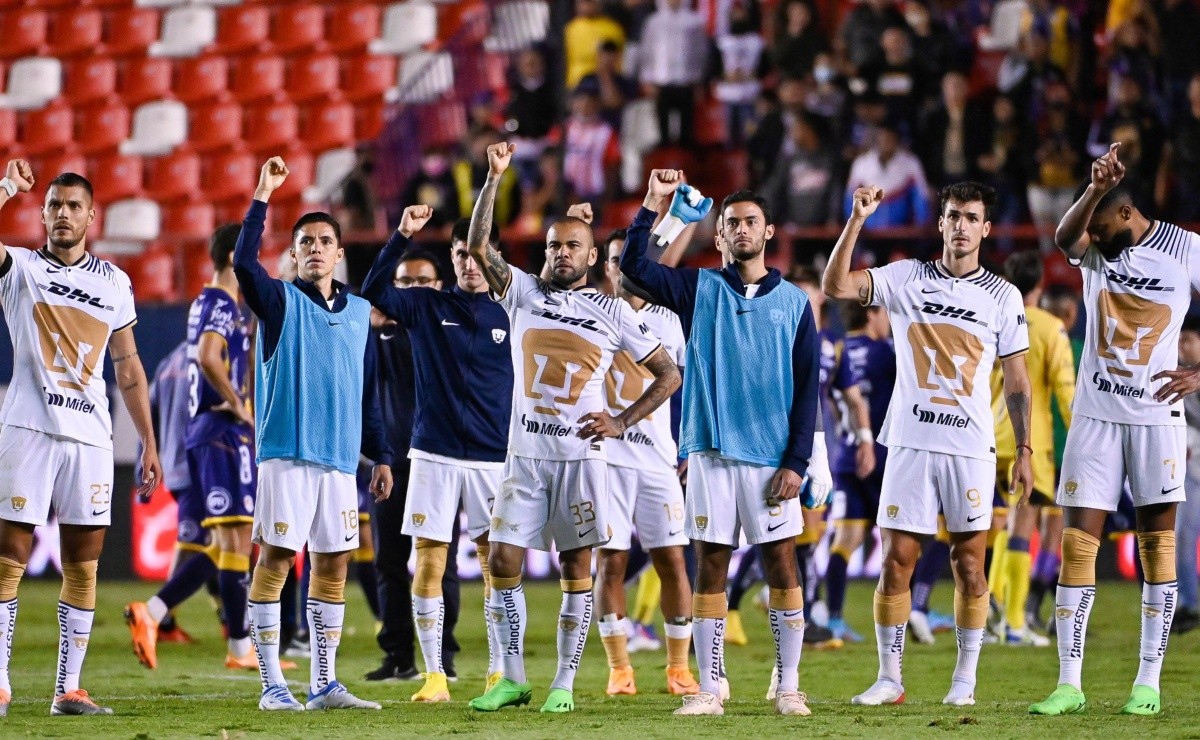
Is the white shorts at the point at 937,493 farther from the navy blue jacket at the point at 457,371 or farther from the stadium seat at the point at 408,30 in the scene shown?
the stadium seat at the point at 408,30

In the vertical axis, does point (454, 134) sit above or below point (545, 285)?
above

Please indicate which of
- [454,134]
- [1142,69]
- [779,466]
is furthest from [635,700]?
[454,134]

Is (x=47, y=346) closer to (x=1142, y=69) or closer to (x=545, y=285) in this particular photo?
(x=545, y=285)

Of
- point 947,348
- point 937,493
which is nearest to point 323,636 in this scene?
point 937,493

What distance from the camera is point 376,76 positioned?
2112cm

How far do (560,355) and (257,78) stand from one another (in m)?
14.2

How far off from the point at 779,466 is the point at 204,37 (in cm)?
1542

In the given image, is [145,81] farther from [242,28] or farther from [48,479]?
[48,479]

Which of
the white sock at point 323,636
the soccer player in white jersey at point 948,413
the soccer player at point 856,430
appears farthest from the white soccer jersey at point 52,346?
the soccer player at point 856,430

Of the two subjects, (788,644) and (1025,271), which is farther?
(1025,271)

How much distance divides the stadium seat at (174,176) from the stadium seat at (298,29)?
2.02m

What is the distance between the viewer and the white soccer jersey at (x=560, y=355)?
25.7ft

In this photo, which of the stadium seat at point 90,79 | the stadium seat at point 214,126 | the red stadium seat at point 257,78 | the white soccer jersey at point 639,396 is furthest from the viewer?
the stadium seat at point 90,79

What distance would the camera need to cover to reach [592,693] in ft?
28.9
